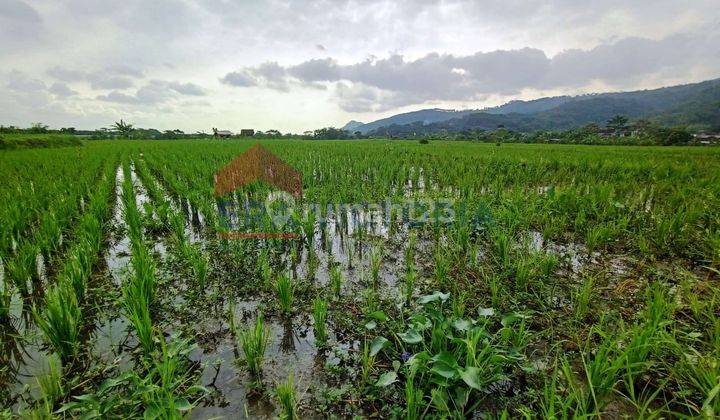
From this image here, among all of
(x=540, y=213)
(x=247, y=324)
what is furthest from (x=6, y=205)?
(x=540, y=213)

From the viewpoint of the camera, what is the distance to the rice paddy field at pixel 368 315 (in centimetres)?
150

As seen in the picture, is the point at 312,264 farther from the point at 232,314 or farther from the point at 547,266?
the point at 547,266

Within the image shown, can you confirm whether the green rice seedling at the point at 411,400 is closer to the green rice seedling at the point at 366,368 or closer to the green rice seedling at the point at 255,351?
the green rice seedling at the point at 366,368

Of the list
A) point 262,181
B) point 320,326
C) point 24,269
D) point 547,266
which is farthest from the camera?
point 262,181

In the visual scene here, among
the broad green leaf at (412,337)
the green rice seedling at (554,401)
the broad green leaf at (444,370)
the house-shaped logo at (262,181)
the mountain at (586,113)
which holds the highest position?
the mountain at (586,113)

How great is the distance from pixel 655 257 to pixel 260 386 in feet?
12.9

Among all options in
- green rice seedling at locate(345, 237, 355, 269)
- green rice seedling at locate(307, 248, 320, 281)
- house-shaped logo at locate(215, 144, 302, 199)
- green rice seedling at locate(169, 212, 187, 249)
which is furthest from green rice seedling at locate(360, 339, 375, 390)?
house-shaped logo at locate(215, 144, 302, 199)

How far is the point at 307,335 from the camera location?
6.87 ft

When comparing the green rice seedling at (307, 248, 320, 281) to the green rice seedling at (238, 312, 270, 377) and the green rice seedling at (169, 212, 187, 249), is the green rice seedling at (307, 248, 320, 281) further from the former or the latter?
the green rice seedling at (169, 212, 187, 249)

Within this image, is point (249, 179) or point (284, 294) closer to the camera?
point (284, 294)

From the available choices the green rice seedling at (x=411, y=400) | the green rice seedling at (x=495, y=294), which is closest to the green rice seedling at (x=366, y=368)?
the green rice seedling at (x=411, y=400)

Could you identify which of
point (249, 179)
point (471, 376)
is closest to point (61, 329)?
point (471, 376)

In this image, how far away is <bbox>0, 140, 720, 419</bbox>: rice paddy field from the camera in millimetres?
1501

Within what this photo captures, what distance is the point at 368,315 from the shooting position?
2139 mm
